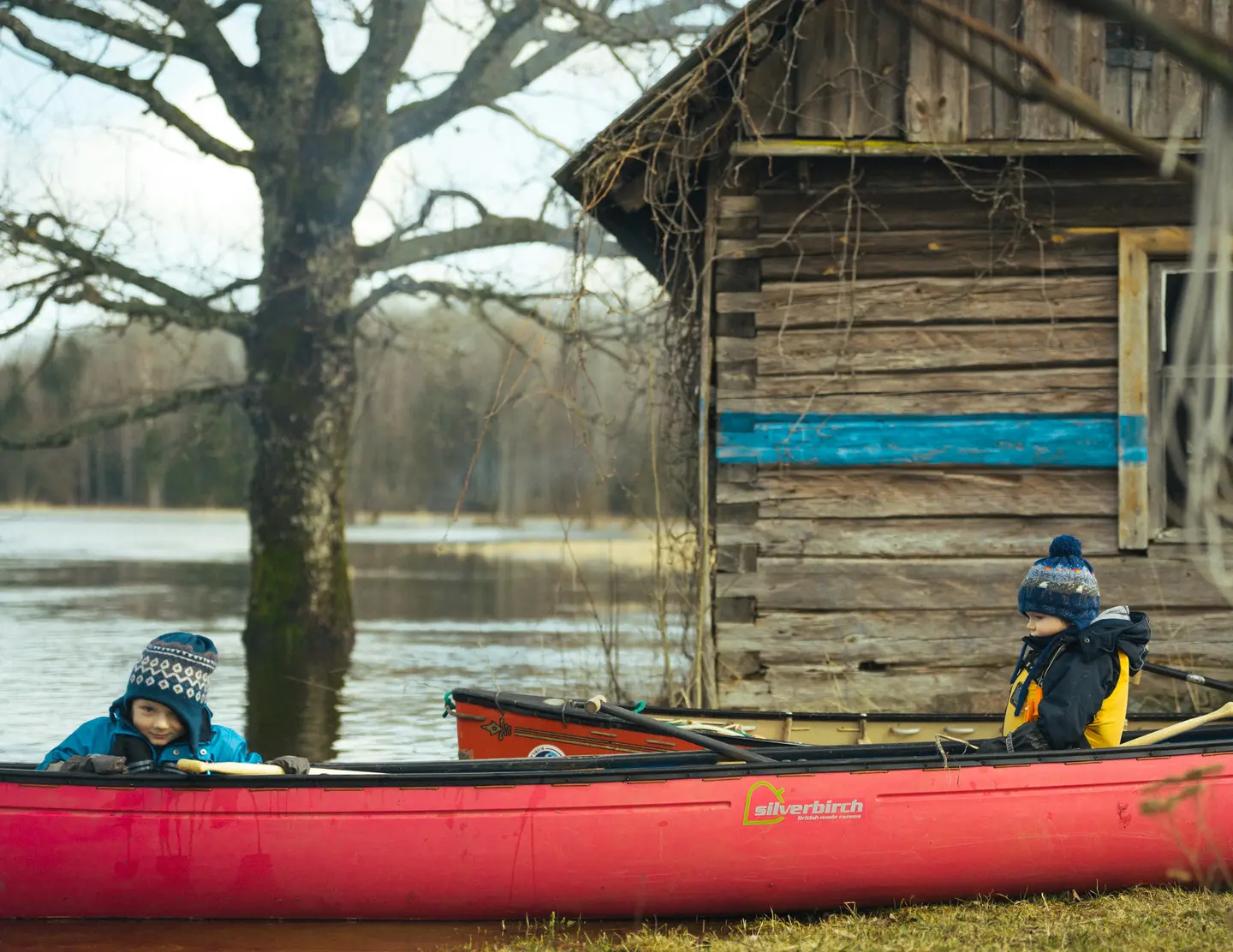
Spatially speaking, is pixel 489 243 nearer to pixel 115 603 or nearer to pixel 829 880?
pixel 115 603

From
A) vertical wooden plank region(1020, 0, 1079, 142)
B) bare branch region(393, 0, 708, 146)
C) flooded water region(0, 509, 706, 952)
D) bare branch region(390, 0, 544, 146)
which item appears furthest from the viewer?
bare branch region(390, 0, 544, 146)

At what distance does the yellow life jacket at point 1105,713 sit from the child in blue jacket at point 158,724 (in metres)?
2.84

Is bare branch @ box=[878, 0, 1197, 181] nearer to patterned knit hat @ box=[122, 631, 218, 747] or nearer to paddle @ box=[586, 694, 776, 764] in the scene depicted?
paddle @ box=[586, 694, 776, 764]

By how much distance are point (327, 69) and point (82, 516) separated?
4606 centimetres

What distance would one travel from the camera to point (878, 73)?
313 inches

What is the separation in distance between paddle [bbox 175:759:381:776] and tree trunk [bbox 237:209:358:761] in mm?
9233

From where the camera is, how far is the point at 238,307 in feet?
51.0

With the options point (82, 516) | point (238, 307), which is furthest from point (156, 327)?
point (82, 516)

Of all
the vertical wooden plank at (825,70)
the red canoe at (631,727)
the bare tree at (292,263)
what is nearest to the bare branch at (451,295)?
the bare tree at (292,263)

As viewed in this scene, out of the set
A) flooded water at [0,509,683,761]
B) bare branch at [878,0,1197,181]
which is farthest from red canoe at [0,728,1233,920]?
bare branch at [878,0,1197,181]

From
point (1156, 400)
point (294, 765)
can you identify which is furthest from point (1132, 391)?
point (294, 765)

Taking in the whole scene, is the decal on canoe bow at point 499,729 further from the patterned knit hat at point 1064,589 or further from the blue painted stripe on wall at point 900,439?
the patterned knit hat at point 1064,589

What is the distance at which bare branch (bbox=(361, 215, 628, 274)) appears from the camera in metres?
15.9

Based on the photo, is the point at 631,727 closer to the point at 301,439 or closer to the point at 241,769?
the point at 241,769
